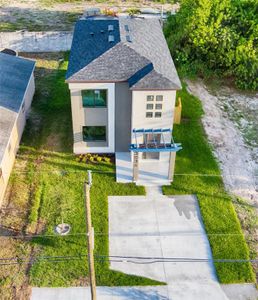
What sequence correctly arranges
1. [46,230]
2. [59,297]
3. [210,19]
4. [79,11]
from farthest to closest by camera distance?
[79,11]
[210,19]
[46,230]
[59,297]

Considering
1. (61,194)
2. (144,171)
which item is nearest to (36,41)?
A: (144,171)

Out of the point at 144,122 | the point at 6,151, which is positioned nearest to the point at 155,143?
the point at 144,122

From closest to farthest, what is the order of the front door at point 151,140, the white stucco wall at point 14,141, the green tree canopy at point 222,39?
the white stucco wall at point 14,141 → the front door at point 151,140 → the green tree canopy at point 222,39

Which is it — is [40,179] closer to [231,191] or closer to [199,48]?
[231,191]

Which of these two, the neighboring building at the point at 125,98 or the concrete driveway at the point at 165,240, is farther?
the neighboring building at the point at 125,98

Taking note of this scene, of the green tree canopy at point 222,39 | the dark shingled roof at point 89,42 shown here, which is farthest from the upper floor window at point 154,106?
the green tree canopy at point 222,39

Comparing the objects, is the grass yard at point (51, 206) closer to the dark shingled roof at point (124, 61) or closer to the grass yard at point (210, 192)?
the grass yard at point (210, 192)
